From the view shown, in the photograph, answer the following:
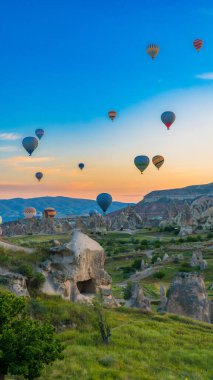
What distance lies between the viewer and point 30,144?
78188mm

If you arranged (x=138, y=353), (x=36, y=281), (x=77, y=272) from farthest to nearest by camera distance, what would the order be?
(x=77, y=272), (x=36, y=281), (x=138, y=353)

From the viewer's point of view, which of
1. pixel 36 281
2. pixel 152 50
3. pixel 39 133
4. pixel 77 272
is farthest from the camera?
pixel 39 133

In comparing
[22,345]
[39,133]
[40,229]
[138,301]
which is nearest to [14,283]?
[22,345]

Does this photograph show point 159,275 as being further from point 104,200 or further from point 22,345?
point 104,200

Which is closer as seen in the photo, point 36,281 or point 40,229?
point 36,281

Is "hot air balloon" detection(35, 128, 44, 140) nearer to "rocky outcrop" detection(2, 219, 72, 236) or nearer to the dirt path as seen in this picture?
the dirt path

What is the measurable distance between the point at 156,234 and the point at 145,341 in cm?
10318

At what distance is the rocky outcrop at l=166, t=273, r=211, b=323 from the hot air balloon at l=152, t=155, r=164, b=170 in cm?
6388

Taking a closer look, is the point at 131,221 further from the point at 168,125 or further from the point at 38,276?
the point at 38,276

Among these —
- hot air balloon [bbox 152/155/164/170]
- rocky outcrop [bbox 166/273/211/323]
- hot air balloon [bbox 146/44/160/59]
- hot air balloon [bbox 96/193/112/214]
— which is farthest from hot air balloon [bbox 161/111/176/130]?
rocky outcrop [bbox 166/273/211/323]

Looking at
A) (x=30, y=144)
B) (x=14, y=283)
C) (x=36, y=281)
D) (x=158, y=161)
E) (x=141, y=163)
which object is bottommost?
(x=36, y=281)

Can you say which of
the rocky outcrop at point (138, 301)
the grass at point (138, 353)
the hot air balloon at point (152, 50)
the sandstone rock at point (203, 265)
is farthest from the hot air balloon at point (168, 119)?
the grass at point (138, 353)

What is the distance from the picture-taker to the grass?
17.0 meters

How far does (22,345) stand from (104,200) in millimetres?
96857
